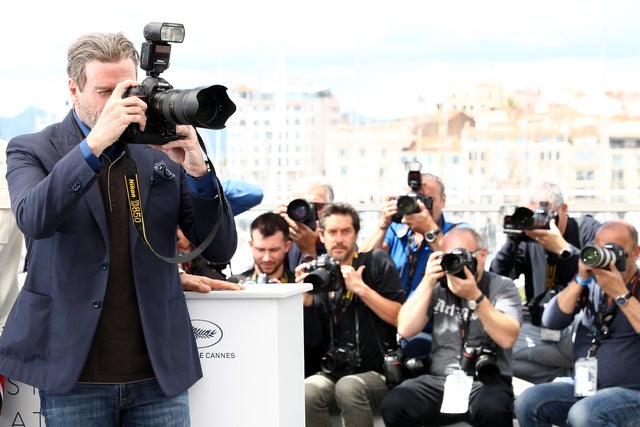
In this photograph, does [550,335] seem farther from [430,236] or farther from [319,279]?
[319,279]

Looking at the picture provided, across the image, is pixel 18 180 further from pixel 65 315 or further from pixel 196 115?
pixel 196 115

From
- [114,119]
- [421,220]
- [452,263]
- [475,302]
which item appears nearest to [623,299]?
[475,302]

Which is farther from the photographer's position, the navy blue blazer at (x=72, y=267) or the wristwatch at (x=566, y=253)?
the wristwatch at (x=566, y=253)

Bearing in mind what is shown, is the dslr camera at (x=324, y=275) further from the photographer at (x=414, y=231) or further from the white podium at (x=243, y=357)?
the white podium at (x=243, y=357)

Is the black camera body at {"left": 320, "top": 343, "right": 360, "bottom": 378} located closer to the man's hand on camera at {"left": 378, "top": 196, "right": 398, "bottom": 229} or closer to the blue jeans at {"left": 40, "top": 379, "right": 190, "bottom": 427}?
the man's hand on camera at {"left": 378, "top": 196, "right": 398, "bottom": 229}

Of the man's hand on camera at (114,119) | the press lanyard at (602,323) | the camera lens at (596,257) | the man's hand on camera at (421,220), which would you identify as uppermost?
the man's hand on camera at (114,119)

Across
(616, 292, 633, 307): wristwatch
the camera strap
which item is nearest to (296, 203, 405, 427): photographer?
(616, 292, 633, 307): wristwatch

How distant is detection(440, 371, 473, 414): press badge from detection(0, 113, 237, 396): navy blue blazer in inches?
90.9

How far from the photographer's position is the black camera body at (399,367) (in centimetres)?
482

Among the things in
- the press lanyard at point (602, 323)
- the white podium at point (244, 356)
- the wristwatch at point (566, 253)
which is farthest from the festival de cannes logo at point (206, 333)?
the wristwatch at point (566, 253)

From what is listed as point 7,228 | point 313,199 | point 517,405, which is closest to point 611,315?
point 517,405

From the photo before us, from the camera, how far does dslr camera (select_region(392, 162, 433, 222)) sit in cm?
548

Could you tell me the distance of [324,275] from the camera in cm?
479

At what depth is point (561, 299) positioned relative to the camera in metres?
4.88
